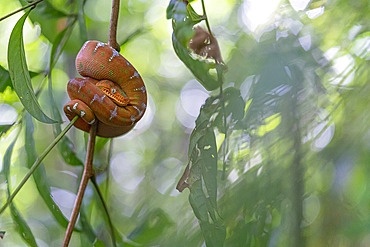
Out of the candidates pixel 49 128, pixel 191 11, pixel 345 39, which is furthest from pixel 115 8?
pixel 49 128

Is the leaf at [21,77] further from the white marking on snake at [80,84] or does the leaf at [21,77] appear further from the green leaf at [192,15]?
the green leaf at [192,15]

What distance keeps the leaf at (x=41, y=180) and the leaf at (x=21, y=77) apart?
6.4 inches

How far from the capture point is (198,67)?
412mm

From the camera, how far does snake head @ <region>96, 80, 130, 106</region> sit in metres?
0.36

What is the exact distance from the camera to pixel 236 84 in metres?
0.40

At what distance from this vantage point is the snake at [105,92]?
34cm

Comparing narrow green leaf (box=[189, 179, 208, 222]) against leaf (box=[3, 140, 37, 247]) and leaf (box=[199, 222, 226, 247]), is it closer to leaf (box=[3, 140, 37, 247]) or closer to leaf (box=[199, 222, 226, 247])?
leaf (box=[199, 222, 226, 247])

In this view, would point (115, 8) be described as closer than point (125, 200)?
Yes

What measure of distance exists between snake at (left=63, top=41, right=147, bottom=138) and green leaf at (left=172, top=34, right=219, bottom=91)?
0.20 feet

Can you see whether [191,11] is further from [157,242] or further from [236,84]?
[157,242]

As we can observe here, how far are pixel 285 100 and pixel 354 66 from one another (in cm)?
6

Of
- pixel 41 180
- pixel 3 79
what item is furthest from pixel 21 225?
pixel 3 79

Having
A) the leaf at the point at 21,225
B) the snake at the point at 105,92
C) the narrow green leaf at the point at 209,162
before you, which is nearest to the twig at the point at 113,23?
the snake at the point at 105,92

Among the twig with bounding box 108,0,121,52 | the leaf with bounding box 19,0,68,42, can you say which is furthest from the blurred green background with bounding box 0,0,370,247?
the twig with bounding box 108,0,121,52
